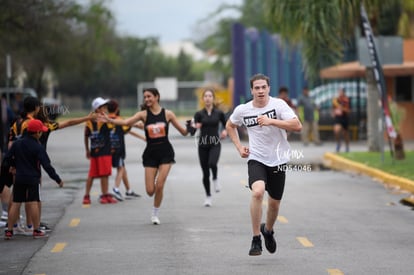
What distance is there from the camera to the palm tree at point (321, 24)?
24109 millimetres

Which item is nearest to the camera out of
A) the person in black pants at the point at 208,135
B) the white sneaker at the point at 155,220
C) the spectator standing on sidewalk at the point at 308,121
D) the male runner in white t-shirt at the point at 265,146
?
the male runner in white t-shirt at the point at 265,146

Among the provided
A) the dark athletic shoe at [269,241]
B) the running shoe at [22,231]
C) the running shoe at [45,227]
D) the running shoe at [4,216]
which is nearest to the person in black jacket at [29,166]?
the running shoe at [22,231]

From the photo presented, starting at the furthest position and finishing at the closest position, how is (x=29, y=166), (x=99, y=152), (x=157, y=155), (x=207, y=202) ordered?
(x=99, y=152), (x=207, y=202), (x=157, y=155), (x=29, y=166)

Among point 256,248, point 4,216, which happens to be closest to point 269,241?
point 256,248

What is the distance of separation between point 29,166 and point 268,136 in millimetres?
3415

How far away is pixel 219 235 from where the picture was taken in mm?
12336

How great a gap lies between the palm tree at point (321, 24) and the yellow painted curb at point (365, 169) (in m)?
1.31

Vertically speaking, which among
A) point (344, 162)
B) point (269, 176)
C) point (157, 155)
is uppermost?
point (269, 176)

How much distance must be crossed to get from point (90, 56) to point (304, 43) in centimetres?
3565

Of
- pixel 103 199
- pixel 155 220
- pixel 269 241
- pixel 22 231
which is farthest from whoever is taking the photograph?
pixel 103 199

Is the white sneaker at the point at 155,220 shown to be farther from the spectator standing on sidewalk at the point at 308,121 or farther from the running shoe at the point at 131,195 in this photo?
the spectator standing on sidewalk at the point at 308,121

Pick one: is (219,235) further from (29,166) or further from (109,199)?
(109,199)

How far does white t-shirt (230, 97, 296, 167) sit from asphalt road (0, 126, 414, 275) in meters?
0.91

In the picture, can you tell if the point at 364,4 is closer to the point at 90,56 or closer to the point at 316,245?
the point at 316,245
